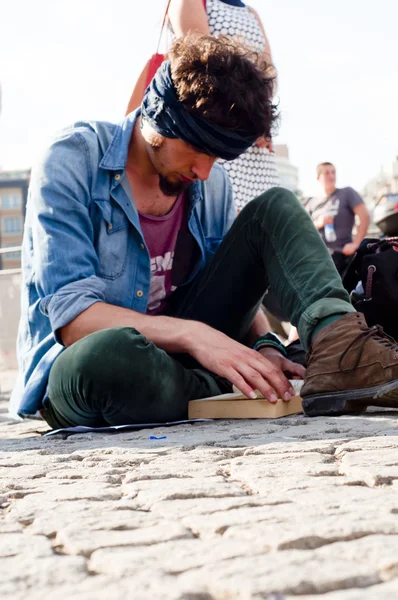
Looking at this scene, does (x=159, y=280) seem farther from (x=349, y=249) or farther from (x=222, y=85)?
(x=349, y=249)

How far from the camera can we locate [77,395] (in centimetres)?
296

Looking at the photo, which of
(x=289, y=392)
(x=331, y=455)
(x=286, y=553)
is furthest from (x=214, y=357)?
(x=286, y=553)

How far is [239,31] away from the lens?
4.69 meters

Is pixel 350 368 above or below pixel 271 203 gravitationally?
below

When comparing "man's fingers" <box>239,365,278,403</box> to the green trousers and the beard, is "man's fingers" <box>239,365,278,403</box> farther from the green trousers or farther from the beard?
the beard

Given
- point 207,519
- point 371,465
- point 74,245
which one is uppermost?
point 74,245

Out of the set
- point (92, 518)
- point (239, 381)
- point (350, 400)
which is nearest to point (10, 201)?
point (239, 381)

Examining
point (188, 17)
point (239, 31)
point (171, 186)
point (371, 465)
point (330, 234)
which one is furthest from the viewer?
point (330, 234)

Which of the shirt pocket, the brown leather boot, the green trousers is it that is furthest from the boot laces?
the shirt pocket

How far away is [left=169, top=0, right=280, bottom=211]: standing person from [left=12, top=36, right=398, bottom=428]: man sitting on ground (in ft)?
3.44

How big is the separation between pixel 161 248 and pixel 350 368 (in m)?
1.07

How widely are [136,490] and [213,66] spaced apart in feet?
6.03

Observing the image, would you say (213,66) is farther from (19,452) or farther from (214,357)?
(19,452)

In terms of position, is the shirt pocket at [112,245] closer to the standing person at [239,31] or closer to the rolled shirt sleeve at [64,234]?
the rolled shirt sleeve at [64,234]
